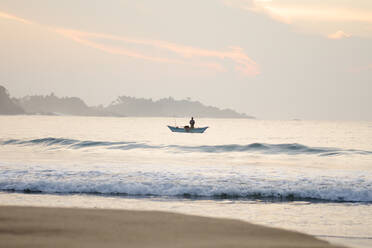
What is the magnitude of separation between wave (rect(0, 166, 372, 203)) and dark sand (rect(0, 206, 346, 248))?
12.2 ft

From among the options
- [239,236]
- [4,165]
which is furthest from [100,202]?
[4,165]

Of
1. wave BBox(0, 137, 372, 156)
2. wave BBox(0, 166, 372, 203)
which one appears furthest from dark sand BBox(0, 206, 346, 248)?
wave BBox(0, 137, 372, 156)

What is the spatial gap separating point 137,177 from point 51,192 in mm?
3121

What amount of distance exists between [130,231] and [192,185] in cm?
596

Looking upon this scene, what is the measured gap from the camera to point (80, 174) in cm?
1586

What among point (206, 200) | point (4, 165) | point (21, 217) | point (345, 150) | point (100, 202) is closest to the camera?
point (21, 217)

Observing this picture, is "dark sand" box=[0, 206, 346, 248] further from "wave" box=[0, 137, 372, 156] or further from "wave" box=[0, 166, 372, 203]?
"wave" box=[0, 137, 372, 156]

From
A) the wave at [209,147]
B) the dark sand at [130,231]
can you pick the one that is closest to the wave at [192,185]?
the dark sand at [130,231]

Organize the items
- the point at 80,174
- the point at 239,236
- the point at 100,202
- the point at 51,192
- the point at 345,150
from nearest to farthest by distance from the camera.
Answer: the point at 239,236 < the point at 100,202 < the point at 51,192 < the point at 80,174 < the point at 345,150

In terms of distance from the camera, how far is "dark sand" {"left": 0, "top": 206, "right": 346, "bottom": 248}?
734cm

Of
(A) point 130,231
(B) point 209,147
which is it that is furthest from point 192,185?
(B) point 209,147

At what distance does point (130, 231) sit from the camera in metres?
8.12

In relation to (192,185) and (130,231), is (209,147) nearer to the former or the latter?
(192,185)

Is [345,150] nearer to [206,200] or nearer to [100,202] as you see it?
[206,200]
